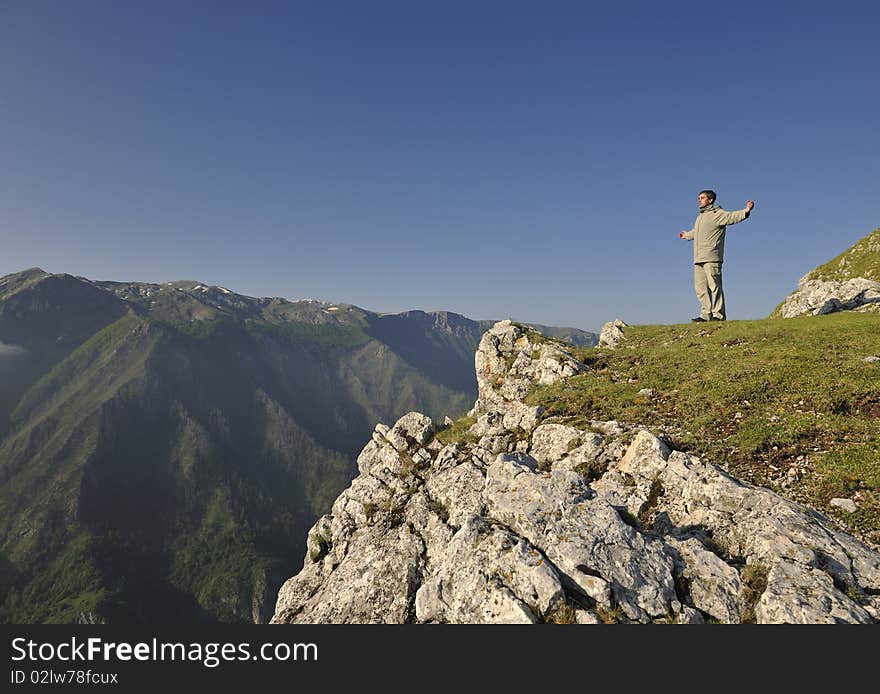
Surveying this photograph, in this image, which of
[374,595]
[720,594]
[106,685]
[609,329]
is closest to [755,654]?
[720,594]

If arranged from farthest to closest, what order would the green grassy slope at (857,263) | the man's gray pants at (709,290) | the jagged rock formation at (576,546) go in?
1. the green grassy slope at (857,263)
2. the man's gray pants at (709,290)
3. the jagged rock formation at (576,546)

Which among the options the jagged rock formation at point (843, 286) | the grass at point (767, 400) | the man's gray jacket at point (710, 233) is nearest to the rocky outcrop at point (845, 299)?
the jagged rock formation at point (843, 286)

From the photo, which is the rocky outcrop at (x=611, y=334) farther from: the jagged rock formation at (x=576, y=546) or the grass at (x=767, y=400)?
the jagged rock formation at (x=576, y=546)

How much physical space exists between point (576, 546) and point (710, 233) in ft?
72.2

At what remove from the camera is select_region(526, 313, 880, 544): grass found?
12656 millimetres

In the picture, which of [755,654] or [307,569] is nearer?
[755,654]

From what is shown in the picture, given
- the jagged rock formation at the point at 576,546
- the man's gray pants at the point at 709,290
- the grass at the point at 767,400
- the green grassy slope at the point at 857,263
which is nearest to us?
the jagged rock formation at the point at 576,546

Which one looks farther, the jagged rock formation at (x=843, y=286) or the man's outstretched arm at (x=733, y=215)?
the jagged rock formation at (x=843, y=286)

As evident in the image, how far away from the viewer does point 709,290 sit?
2694cm

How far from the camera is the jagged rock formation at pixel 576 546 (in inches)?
363

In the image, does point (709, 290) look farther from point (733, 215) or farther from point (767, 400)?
point (767, 400)

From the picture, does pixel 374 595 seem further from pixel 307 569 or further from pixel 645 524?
pixel 645 524

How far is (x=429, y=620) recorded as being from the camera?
34.9 ft

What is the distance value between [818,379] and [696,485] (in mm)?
9535
